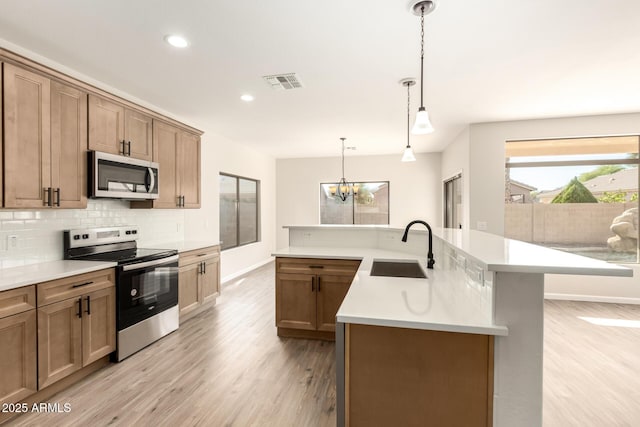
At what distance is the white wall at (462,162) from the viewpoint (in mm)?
4825

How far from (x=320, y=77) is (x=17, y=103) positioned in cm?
238

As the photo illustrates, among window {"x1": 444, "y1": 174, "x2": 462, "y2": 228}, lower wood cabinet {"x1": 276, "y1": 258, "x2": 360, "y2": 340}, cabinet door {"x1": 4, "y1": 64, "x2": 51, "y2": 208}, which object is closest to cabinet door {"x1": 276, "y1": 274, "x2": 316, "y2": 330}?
lower wood cabinet {"x1": 276, "y1": 258, "x2": 360, "y2": 340}

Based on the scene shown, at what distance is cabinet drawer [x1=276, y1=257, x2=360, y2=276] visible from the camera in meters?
3.10

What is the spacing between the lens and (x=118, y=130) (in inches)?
122

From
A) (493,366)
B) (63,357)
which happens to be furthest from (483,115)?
(63,357)

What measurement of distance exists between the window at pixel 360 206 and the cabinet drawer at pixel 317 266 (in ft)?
15.2

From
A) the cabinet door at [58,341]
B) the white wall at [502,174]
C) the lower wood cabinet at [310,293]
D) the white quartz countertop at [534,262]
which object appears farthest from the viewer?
the white wall at [502,174]

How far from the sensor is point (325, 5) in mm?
1966

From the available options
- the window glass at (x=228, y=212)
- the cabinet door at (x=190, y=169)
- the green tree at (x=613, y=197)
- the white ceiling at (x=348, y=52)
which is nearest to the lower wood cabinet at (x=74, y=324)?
the cabinet door at (x=190, y=169)

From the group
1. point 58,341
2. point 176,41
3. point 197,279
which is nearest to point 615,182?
point 176,41

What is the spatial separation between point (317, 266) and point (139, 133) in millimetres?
2384

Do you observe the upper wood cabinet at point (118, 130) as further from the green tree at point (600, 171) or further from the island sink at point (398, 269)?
the green tree at point (600, 171)

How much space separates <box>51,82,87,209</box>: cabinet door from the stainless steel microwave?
0.29ft

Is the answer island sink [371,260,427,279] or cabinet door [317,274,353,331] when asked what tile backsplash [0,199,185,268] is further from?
island sink [371,260,427,279]
